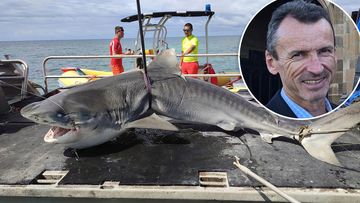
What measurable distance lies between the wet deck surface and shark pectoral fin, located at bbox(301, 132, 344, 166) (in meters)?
0.08

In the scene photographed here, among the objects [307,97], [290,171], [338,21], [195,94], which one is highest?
[338,21]

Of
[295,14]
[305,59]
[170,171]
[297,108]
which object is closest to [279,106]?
[297,108]

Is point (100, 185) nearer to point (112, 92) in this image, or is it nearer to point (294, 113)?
point (112, 92)

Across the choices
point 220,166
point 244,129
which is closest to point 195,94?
point 244,129

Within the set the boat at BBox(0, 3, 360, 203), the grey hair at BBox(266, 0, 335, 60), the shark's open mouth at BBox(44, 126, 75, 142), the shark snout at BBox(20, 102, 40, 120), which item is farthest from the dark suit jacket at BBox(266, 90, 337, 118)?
the shark snout at BBox(20, 102, 40, 120)

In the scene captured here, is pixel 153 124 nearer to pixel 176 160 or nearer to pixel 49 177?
pixel 176 160

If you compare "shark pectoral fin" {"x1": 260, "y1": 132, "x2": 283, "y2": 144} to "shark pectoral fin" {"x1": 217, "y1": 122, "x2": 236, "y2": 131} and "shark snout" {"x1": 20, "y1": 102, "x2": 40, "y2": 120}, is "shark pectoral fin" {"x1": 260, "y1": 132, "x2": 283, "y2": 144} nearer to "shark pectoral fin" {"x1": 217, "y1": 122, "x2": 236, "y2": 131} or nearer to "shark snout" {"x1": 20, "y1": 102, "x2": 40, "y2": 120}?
"shark pectoral fin" {"x1": 217, "y1": 122, "x2": 236, "y2": 131}

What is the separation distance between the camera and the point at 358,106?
350 centimetres

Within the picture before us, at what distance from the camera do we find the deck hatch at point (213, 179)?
3.17 metres

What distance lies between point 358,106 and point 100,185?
8.69 ft

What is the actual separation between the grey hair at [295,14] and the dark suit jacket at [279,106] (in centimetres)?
31

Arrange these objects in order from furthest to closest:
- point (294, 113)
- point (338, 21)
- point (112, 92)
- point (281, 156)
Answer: point (112, 92) < point (281, 156) < point (294, 113) < point (338, 21)

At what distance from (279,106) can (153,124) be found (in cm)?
177

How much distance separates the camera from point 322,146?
3717 millimetres
